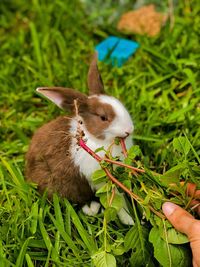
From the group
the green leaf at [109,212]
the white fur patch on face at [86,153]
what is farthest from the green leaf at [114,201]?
the white fur patch on face at [86,153]

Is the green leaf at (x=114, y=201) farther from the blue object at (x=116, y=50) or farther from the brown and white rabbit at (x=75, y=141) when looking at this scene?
the blue object at (x=116, y=50)

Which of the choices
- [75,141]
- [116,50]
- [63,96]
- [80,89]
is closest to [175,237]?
[75,141]

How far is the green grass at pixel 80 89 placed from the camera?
3129 mm

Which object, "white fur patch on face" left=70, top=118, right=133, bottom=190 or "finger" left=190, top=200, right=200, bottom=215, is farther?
"white fur patch on face" left=70, top=118, right=133, bottom=190

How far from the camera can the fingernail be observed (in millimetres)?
2791

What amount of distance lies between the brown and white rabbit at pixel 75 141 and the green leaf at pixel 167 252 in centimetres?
48

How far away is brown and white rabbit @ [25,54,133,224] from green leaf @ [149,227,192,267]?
0.48 metres

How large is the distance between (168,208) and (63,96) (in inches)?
39.2

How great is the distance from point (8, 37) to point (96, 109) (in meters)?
2.29

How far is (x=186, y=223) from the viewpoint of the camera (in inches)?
106

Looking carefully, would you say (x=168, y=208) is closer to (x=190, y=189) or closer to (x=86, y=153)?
(x=190, y=189)

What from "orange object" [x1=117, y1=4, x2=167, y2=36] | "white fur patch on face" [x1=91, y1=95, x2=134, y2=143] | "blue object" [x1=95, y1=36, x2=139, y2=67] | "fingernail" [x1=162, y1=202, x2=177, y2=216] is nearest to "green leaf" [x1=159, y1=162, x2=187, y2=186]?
"fingernail" [x1=162, y1=202, x2=177, y2=216]

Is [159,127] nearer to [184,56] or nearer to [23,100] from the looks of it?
[184,56]

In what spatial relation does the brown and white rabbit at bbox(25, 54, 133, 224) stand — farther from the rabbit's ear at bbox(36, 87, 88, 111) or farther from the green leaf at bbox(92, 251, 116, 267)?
the green leaf at bbox(92, 251, 116, 267)
